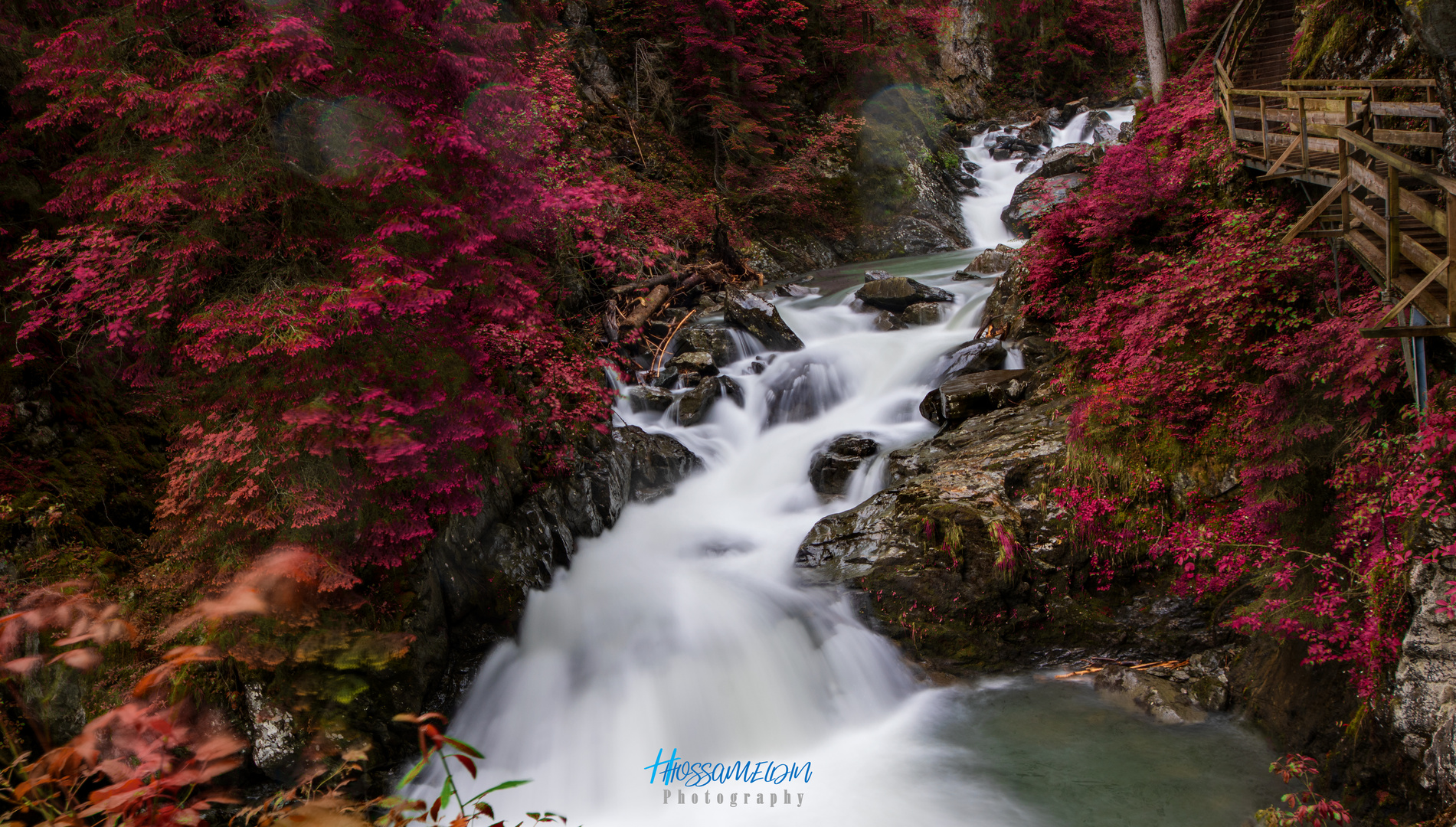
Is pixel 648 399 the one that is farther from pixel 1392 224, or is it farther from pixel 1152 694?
pixel 1392 224

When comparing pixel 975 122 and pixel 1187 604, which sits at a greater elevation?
pixel 975 122

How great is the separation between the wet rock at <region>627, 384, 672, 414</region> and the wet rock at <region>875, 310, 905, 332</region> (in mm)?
4389

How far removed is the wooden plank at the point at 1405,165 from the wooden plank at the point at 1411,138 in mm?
566

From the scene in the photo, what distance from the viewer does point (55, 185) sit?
6520 millimetres

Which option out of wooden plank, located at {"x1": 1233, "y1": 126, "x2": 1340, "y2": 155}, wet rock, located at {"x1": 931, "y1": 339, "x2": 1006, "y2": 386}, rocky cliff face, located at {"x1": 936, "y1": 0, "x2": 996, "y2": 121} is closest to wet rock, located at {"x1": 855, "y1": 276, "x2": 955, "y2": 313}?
wet rock, located at {"x1": 931, "y1": 339, "x2": 1006, "y2": 386}

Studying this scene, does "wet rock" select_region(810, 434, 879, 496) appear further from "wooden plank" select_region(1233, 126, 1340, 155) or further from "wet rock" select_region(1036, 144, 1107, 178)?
"wet rock" select_region(1036, 144, 1107, 178)

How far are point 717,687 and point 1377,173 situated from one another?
7.15 meters

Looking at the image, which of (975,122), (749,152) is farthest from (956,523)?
(975,122)

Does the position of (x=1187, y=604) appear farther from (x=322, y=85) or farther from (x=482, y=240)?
(x=322, y=85)

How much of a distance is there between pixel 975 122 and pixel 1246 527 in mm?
23796

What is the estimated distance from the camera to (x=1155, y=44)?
1342 cm

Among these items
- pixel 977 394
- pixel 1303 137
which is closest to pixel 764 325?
pixel 977 394

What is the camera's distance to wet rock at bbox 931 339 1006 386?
10.4m

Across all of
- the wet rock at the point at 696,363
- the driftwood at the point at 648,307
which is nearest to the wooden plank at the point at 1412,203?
the wet rock at the point at 696,363
